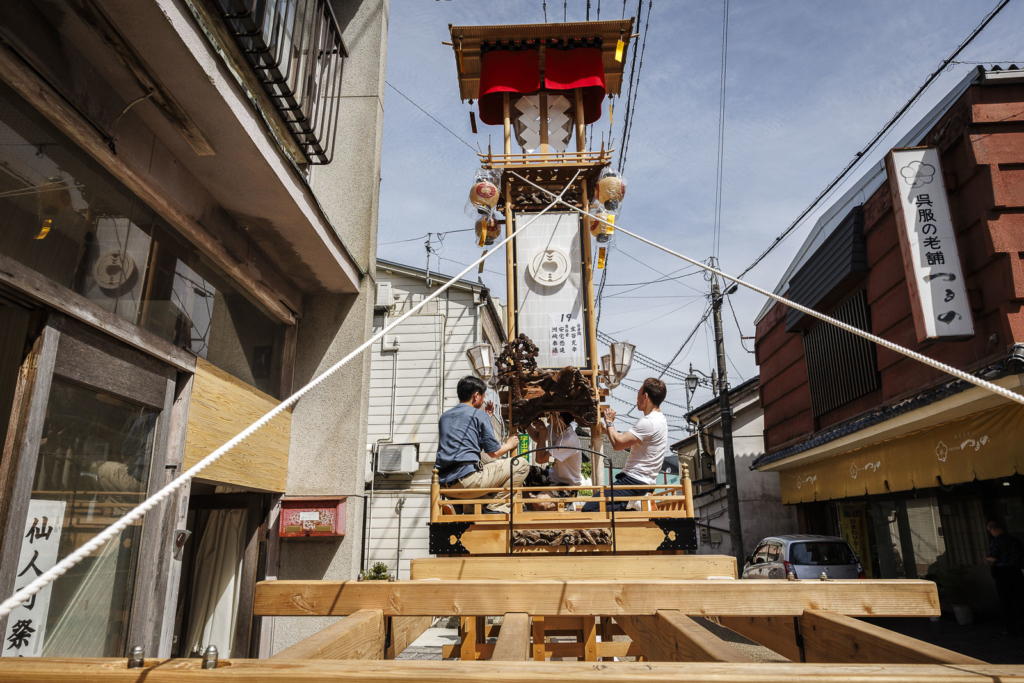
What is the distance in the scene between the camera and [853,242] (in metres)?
12.7

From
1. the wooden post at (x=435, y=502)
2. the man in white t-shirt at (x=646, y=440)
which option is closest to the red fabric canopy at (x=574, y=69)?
the man in white t-shirt at (x=646, y=440)

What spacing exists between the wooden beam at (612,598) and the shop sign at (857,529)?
47.5 ft

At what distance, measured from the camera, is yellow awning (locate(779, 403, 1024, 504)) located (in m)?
8.07

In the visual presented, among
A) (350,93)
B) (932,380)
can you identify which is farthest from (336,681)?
(932,380)

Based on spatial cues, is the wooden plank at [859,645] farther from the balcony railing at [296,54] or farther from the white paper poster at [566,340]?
the balcony railing at [296,54]

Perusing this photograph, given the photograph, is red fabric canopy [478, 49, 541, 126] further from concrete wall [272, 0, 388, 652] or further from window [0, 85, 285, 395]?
window [0, 85, 285, 395]

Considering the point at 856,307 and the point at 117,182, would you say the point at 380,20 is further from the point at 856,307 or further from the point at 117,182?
the point at 856,307

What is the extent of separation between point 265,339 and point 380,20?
4.36m

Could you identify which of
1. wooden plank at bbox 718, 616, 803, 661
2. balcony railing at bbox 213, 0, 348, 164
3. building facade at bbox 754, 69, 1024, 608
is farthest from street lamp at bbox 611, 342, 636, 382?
building facade at bbox 754, 69, 1024, 608

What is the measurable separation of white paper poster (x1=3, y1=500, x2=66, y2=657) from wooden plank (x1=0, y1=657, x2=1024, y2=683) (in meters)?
2.71

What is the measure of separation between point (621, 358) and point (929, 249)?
19.9 ft

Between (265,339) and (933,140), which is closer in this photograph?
(265,339)

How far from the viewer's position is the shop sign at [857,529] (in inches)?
574

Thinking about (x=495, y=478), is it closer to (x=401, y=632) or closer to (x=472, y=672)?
(x=401, y=632)
